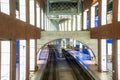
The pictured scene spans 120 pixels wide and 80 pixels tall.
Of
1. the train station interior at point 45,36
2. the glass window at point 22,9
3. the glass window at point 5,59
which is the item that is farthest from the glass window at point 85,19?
the glass window at point 5,59

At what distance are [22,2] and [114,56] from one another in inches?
240

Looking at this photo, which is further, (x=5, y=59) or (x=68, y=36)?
(x=68, y=36)

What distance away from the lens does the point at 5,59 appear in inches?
404

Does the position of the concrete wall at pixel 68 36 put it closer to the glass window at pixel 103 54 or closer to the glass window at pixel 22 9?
the glass window at pixel 103 54

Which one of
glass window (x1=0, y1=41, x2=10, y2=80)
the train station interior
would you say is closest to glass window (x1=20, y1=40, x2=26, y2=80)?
the train station interior

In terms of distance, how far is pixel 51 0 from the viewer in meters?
29.0

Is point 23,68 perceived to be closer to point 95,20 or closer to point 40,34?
point 40,34

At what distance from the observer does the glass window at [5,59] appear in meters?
10.1

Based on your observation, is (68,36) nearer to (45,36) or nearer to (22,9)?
(45,36)

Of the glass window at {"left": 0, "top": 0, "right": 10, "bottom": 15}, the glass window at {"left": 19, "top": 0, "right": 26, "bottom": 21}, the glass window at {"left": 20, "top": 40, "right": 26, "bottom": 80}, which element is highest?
the glass window at {"left": 19, "top": 0, "right": 26, "bottom": 21}

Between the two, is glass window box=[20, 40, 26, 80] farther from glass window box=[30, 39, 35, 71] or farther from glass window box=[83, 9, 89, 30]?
glass window box=[83, 9, 89, 30]

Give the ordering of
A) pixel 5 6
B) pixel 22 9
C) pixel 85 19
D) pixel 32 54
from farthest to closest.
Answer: pixel 85 19 < pixel 32 54 < pixel 22 9 < pixel 5 6

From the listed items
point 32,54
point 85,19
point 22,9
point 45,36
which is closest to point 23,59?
point 22,9

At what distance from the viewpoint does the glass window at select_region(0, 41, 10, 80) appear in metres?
10.1
